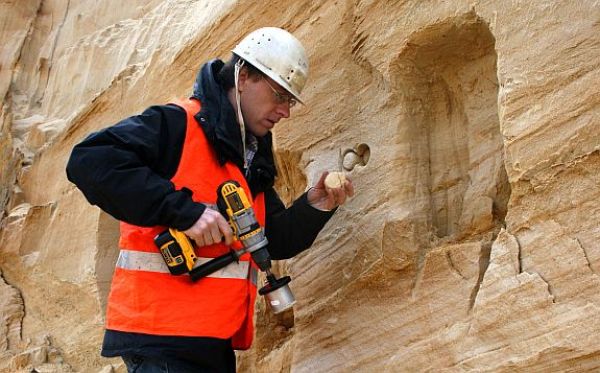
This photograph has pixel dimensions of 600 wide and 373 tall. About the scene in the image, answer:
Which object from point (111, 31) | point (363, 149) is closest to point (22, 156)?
point (111, 31)

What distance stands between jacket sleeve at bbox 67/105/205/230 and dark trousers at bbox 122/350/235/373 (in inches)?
19.9

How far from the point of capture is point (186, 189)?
306 centimetres

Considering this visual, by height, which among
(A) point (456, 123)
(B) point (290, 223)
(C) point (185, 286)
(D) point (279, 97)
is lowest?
(C) point (185, 286)

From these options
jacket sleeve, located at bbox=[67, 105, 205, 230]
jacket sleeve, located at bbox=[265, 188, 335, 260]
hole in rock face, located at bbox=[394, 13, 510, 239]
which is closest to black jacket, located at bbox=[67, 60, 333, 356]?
jacket sleeve, located at bbox=[67, 105, 205, 230]

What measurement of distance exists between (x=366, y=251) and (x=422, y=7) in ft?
3.77

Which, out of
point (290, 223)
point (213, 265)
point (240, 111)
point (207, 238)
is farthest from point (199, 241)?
point (290, 223)

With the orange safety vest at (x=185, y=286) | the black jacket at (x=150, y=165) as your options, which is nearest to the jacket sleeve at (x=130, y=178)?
the black jacket at (x=150, y=165)

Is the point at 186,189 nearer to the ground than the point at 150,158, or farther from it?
nearer to the ground

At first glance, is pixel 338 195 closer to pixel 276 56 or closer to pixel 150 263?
pixel 276 56

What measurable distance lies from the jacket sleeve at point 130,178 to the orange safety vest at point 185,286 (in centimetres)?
13

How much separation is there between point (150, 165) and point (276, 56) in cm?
72

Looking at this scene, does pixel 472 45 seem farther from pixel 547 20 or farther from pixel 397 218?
pixel 397 218

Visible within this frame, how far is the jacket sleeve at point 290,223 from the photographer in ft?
11.8

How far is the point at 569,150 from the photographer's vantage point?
304 cm
